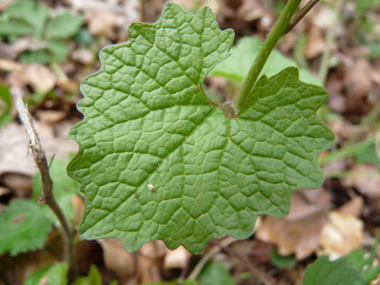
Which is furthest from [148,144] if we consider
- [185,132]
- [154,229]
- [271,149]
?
[271,149]

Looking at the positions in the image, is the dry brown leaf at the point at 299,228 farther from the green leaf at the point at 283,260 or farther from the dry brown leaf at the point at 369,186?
the dry brown leaf at the point at 369,186

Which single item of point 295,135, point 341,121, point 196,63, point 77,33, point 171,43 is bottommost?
point 341,121

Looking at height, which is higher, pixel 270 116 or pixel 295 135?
pixel 270 116

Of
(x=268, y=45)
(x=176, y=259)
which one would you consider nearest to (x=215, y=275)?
(x=176, y=259)

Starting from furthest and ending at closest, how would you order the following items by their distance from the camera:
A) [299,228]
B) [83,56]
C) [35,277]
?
[83,56] < [299,228] < [35,277]

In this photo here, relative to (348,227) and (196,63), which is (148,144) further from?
(348,227)

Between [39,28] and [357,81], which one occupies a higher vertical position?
[39,28]

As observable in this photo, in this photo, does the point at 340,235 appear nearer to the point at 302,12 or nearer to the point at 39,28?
the point at 302,12

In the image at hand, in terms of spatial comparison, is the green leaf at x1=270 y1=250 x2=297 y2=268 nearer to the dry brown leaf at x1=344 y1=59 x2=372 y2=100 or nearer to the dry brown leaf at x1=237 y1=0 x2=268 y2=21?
the dry brown leaf at x1=344 y1=59 x2=372 y2=100
